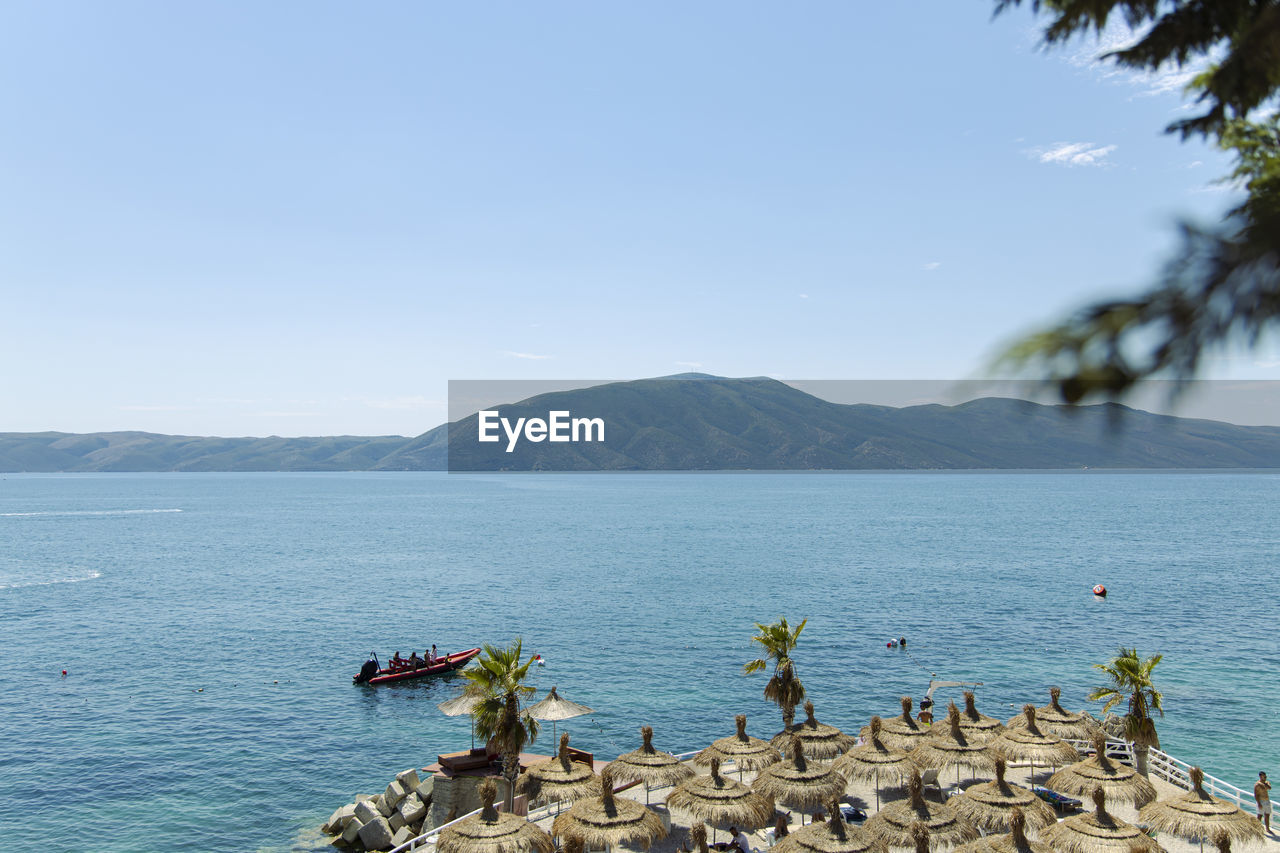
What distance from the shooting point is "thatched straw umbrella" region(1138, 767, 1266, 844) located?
23.4 meters

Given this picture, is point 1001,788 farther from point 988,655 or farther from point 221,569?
point 221,569

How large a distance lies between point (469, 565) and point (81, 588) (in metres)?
44.9

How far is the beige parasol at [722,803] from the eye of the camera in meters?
25.8

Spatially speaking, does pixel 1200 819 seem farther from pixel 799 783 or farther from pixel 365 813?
pixel 365 813

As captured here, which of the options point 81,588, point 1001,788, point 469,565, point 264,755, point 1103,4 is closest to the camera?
point 1103,4

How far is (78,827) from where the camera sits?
3538 centimetres

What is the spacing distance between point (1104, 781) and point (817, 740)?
9.53 metres

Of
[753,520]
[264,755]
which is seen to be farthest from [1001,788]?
[753,520]

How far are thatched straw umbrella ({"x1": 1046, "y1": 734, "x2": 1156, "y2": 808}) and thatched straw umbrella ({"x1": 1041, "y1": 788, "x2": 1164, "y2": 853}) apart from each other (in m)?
3.35

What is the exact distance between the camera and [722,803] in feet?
85.5

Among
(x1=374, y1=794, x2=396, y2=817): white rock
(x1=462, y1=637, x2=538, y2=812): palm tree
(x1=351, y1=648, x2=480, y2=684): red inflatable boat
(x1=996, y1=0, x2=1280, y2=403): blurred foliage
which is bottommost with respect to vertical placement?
(x1=351, y1=648, x2=480, y2=684): red inflatable boat

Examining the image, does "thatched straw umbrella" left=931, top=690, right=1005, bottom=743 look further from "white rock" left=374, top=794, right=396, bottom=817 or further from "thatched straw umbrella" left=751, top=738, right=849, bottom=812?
"white rock" left=374, top=794, right=396, bottom=817

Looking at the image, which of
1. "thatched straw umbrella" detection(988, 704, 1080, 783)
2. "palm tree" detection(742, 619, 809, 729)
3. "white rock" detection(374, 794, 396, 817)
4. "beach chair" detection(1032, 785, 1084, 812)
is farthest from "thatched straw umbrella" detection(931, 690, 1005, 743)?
"white rock" detection(374, 794, 396, 817)

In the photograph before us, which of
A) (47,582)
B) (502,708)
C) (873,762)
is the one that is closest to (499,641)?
(502,708)
